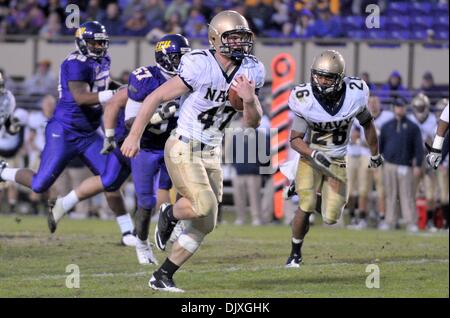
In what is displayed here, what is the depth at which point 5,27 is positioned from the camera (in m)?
16.8

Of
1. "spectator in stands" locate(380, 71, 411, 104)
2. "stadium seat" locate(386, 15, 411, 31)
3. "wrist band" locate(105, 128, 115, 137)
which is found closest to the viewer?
"wrist band" locate(105, 128, 115, 137)

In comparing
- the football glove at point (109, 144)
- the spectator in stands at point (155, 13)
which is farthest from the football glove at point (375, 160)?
the spectator in stands at point (155, 13)

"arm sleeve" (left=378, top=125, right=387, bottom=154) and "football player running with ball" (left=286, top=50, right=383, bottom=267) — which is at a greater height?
"football player running with ball" (left=286, top=50, right=383, bottom=267)

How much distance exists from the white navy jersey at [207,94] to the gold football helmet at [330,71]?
0.99 metres

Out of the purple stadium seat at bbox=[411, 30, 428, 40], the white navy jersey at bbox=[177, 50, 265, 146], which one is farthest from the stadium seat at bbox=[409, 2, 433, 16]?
the white navy jersey at bbox=[177, 50, 265, 146]

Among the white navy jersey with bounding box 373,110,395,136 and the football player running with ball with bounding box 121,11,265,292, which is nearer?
the football player running with ball with bounding box 121,11,265,292

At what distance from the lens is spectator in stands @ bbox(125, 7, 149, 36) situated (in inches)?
616

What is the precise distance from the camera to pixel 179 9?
16.0 m

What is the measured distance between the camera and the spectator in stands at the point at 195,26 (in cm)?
1505

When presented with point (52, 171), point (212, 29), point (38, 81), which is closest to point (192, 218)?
point (212, 29)

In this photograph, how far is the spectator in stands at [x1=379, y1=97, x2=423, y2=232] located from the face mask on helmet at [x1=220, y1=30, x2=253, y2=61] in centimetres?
582

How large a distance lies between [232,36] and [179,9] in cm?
937

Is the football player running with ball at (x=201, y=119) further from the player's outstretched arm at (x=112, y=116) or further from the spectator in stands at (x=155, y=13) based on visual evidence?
the spectator in stands at (x=155, y=13)

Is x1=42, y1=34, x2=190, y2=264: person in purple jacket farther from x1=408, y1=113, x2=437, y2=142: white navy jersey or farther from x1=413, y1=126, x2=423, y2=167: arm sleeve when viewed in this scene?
x1=408, y1=113, x2=437, y2=142: white navy jersey
